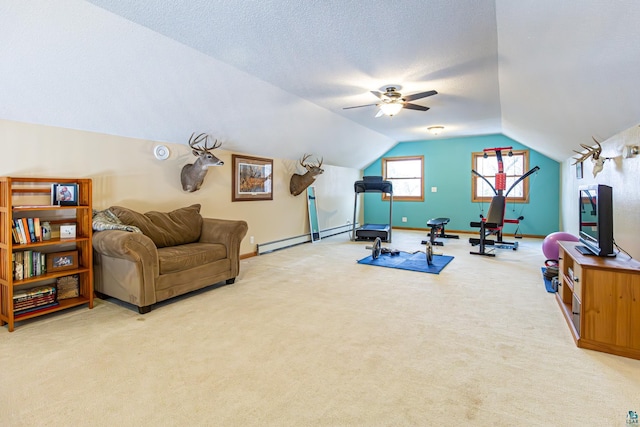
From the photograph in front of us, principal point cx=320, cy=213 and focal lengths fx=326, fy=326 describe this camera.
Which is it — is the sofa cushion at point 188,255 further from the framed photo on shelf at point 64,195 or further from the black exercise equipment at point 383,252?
the black exercise equipment at point 383,252

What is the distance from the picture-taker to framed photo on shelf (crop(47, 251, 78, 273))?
10.5ft

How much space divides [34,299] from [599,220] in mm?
4969

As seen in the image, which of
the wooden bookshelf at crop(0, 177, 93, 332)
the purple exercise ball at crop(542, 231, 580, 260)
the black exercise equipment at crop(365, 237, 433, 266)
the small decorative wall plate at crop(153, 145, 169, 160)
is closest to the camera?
the wooden bookshelf at crop(0, 177, 93, 332)

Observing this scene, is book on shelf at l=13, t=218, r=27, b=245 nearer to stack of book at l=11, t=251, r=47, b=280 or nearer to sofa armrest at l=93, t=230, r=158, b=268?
stack of book at l=11, t=251, r=47, b=280

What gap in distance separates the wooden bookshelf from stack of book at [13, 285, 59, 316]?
5 centimetres

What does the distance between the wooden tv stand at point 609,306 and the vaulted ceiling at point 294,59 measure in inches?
53.1

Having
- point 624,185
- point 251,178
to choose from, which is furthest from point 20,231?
point 624,185

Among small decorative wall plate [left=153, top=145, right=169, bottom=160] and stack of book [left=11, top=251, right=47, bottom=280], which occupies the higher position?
small decorative wall plate [left=153, top=145, right=169, bottom=160]

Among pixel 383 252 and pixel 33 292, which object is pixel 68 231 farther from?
pixel 383 252

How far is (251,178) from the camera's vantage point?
585cm

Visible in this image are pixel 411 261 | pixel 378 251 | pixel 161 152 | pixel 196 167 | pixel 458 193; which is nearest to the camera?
Result: pixel 161 152

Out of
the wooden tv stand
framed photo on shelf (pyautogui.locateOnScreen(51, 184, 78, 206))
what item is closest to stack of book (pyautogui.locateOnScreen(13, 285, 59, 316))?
framed photo on shelf (pyautogui.locateOnScreen(51, 184, 78, 206))

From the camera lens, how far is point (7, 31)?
244 centimetres

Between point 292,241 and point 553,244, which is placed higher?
point 553,244
